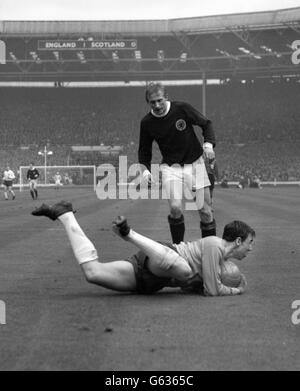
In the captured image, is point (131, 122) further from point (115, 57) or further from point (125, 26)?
point (125, 26)

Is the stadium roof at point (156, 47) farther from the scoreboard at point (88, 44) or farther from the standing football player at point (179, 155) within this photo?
the standing football player at point (179, 155)

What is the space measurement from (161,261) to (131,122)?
67.9 meters

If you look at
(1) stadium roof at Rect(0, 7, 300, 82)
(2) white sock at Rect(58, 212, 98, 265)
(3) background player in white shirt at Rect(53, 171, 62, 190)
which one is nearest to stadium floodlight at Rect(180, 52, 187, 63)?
(1) stadium roof at Rect(0, 7, 300, 82)

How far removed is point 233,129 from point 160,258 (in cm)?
6674

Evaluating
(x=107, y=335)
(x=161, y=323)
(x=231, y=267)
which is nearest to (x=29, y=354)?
(x=107, y=335)

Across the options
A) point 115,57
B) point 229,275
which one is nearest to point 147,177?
point 229,275

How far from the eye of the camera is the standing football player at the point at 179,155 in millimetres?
9484

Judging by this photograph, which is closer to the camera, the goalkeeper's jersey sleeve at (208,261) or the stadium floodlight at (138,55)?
the goalkeeper's jersey sleeve at (208,261)

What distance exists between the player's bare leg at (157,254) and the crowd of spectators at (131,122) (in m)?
60.2

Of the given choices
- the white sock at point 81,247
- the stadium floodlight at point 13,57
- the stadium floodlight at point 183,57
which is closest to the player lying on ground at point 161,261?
the white sock at point 81,247

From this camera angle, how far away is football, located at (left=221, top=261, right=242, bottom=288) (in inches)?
276

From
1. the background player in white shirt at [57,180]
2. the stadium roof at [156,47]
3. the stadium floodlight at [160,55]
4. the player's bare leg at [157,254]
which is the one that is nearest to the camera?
the player's bare leg at [157,254]

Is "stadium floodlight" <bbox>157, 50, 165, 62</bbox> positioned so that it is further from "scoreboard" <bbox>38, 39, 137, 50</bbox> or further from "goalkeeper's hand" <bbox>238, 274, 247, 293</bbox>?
"goalkeeper's hand" <bbox>238, 274, 247, 293</bbox>

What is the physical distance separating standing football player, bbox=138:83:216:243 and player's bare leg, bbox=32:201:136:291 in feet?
8.01
